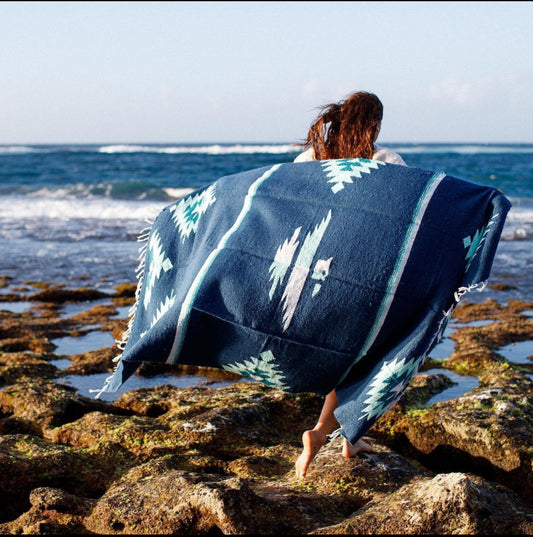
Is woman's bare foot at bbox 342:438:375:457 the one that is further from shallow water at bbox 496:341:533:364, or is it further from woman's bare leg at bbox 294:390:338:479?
shallow water at bbox 496:341:533:364

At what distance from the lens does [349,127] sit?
3.31 m

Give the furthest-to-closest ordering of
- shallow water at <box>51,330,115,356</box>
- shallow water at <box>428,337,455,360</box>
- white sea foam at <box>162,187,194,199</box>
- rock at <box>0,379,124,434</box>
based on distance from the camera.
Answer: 1. white sea foam at <box>162,187,194,199</box>
2. shallow water at <box>51,330,115,356</box>
3. shallow water at <box>428,337,455,360</box>
4. rock at <box>0,379,124,434</box>

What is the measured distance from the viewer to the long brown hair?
3.29m

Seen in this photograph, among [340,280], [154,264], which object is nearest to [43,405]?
[154,264]

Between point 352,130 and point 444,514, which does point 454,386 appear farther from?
point 444,514

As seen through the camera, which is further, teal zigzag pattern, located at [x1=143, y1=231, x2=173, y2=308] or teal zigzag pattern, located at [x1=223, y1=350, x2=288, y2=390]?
teal zigzag pattern, located at [x1=143, y1=231, x2=173, y2=308]

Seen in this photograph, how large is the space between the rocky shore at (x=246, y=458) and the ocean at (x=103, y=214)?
119 centimetres

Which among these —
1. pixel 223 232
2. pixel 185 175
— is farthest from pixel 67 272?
pixel 185 175

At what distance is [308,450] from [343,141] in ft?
4.58

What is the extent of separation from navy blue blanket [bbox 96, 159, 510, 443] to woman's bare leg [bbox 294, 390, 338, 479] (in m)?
0.13

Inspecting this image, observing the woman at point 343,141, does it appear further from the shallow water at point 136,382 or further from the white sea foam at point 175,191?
the white sea foam at point 175,191

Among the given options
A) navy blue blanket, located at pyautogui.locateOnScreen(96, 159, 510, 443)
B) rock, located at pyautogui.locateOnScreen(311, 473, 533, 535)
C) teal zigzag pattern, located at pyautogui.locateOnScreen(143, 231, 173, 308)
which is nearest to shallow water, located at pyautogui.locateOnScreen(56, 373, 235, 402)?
teal zigzag pattern, located at pyautogui.locateOnScreen(143, 231, 173, 308)

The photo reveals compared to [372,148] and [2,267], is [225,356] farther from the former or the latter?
[2,267]

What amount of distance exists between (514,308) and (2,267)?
24.0 feet
